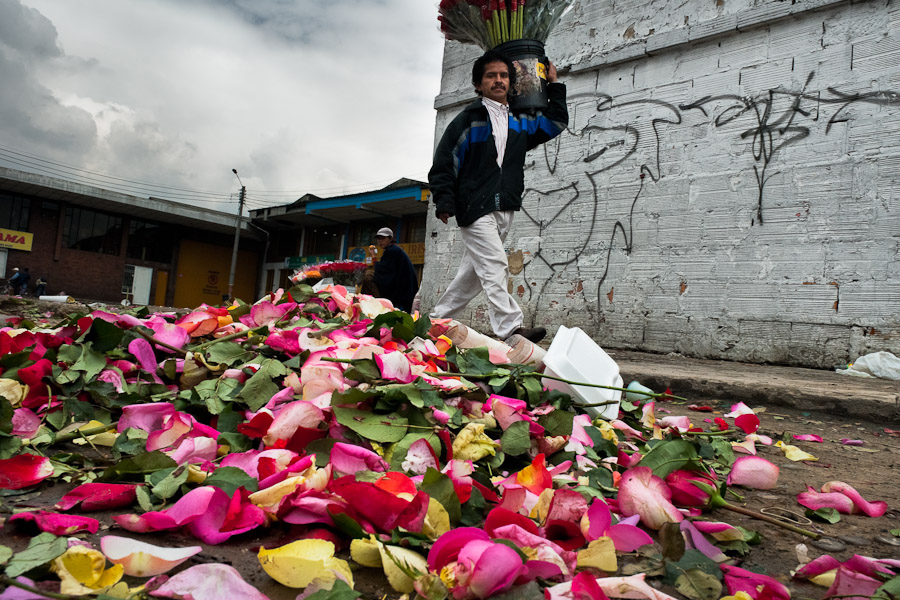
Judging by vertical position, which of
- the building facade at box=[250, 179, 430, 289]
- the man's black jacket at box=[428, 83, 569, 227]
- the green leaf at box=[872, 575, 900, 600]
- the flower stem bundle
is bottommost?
the green leaf at box=[872, 575, 900, 600]

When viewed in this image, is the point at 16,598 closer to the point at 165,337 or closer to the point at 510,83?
the point at 165,337

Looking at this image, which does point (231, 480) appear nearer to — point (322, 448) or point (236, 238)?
point (322, 448)

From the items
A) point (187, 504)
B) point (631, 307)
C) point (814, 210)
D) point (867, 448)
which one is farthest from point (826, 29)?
point (187, 504)

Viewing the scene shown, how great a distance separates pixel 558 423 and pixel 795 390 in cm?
209

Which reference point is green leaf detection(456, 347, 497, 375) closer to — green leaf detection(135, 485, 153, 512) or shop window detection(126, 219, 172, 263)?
green leaf detection(135, 485, 153, 512)

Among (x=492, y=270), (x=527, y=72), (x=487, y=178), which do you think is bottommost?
(x=492, y=270)

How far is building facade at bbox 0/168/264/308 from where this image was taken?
67.4 feet

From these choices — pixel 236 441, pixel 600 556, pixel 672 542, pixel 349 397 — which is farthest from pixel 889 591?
pixel 236 441

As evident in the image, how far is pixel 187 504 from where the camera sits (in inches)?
39.4

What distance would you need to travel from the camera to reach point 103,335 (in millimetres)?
1807

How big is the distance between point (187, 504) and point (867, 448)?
2395 millimetres

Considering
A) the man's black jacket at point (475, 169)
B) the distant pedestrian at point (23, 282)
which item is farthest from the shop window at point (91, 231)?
the man's black jacket at point (475, 169)

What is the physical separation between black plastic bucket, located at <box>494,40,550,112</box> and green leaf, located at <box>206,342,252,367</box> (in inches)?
99.9

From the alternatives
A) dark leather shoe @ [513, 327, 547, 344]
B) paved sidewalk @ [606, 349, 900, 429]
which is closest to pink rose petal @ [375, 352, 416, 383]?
dark leather shoe @ [513, 327, 547, 344]
